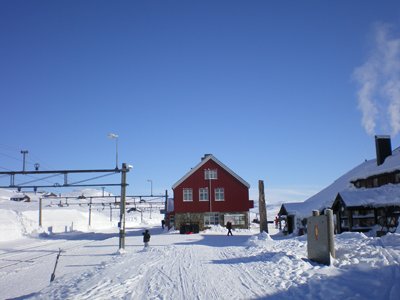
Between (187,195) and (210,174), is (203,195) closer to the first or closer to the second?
(187,195)

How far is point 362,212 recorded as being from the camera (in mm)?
30078

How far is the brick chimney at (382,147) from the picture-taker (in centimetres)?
3397

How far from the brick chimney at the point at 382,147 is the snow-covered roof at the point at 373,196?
465 cm

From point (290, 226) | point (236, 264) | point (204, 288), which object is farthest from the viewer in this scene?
point (290, 226)

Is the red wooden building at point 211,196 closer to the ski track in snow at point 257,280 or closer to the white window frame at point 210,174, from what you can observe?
the white window frame at point 210,174

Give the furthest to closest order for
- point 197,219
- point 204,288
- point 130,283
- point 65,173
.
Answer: point 197,219 < point 65,173 < point 130,283 < point 204,288

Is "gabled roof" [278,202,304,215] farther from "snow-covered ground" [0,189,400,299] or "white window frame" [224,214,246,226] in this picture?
"snow-covered ground" [0,189,400,299]

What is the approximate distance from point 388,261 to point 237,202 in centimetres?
3797

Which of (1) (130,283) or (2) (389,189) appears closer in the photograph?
(1) (130,283)

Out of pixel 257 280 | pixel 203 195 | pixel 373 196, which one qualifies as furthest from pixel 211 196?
pixel 257 280

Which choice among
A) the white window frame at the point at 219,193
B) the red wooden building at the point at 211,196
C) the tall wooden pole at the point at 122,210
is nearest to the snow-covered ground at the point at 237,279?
the tall wooden pole at the point at 122,210

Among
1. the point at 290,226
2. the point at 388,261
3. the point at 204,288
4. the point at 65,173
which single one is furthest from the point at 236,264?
the point at 290,226

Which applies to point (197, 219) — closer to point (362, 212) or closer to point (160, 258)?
point (362, 212)

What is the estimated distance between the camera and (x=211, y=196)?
160ft
